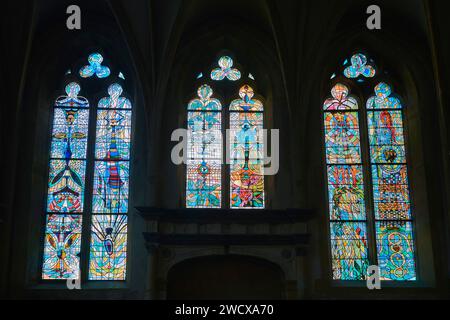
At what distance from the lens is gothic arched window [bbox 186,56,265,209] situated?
1348 cm

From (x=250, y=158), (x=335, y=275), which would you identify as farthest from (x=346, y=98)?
(x=335, y=275)

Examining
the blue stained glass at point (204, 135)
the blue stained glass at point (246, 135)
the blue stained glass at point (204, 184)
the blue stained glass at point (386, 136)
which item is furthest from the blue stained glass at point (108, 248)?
the blue stained glass at point (386, 136)

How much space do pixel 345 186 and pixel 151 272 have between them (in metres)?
4.27

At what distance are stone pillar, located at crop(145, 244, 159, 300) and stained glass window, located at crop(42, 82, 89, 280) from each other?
4.92 feet

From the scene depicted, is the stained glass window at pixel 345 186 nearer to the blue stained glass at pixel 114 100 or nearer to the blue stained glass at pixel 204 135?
the blue stained glass at pixel 204 135

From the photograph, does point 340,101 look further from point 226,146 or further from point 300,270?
point 300,270

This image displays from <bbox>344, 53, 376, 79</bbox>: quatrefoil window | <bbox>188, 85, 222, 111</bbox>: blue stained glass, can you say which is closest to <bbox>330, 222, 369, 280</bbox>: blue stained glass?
<bbox>344, 53, 376, 79</bbox>: quatrefoil window

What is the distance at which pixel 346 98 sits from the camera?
14141 millimetres

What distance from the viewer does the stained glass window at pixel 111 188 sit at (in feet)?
42.9

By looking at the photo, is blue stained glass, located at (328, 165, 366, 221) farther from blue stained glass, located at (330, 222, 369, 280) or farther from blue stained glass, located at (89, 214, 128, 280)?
blue stained glass, located at (89, 214, 128, 280)
